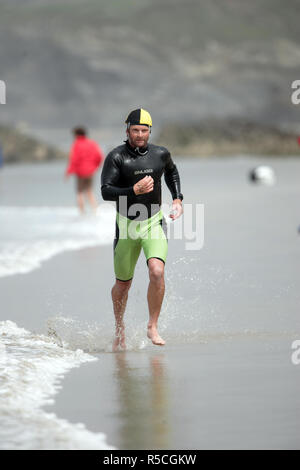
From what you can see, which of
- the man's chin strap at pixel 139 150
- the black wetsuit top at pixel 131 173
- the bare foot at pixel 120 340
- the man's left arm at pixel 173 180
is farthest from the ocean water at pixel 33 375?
the man's chin strap at pixel 139 150

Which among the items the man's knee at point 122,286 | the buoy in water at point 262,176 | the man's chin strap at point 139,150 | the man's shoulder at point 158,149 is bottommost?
the man's knee at point 122,286

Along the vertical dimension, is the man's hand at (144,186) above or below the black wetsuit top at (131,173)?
below

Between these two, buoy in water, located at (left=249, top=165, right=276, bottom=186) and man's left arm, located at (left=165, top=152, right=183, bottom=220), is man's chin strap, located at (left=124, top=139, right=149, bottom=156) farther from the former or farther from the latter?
buoy in water, located at (left=249, top=165, right=276, bottom=186)

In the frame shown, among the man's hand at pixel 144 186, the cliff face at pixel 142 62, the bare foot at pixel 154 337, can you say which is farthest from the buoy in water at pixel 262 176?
→ the cliff face at pixel 142 62

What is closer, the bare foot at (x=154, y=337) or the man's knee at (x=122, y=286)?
the bare foot at (x=154, y=337)

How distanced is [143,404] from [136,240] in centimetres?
229

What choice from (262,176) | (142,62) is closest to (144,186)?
(262,176)

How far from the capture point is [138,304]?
1001cm

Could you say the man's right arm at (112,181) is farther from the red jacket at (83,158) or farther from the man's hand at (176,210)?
the red jacket at (83,158)

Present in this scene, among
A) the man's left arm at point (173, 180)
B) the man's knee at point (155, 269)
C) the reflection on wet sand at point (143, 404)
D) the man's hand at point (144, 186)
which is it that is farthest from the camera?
the man's left arm at point (173, 180)

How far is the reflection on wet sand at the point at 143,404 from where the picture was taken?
16.5ft

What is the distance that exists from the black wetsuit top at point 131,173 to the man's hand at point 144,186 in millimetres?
97

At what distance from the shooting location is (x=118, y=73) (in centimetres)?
14000

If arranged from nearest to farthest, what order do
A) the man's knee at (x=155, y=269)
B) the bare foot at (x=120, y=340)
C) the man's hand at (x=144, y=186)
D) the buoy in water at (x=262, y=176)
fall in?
the man's hand at (x=144, y=186) < the man's knee at (x=155, y=269) < the bare foot at (x=120, y=340) < the buoy in water at (x=262, y=176)
